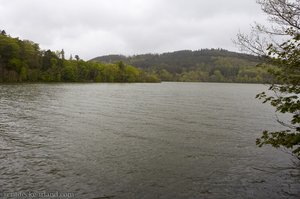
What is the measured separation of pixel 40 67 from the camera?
120 metres

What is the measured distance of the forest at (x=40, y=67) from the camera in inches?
4213

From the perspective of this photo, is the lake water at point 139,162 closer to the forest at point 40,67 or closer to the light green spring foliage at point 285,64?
the light green spring foliage at point 285,64

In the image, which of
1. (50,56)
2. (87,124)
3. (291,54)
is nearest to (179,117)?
(87,124)

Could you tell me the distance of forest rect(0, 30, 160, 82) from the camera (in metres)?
107

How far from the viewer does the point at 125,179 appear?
1159 centimetres

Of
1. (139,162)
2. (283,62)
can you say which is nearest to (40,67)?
(139,162)

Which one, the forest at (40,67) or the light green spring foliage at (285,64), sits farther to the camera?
the forest at (40,67)

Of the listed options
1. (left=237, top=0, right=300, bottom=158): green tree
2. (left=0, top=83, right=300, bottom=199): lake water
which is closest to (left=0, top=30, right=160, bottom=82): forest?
(left=0, top=83, right=300, bottom=199): lake water

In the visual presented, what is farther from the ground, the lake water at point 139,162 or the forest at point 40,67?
the forest at point 40,67

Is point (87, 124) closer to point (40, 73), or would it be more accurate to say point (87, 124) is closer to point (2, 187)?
point (2, 187)

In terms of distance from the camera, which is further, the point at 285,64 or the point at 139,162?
the point at 139,162

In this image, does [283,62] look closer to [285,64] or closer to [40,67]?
[285,64]

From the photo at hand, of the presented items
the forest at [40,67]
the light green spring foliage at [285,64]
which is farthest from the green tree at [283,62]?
the forest at [40,67]

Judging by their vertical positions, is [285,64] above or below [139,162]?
above
